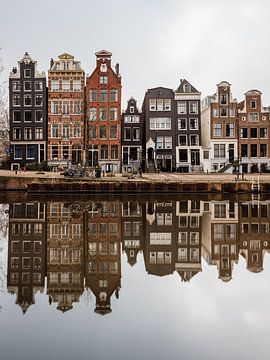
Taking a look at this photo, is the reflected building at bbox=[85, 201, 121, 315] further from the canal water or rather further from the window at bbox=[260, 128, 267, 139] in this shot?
the window at bbox=[260, 128, 267, 139]

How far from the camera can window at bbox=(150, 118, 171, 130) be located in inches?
2985

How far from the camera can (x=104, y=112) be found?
244ft

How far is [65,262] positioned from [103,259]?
4.12ft

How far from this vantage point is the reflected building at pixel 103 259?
34.7 ft

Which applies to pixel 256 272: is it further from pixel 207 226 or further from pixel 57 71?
pixel 57 71

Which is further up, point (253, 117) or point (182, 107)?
point (182, 107)

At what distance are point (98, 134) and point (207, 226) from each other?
53.4 m

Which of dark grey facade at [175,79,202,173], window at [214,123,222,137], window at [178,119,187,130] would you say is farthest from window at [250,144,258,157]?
window at [178,119,187,130]

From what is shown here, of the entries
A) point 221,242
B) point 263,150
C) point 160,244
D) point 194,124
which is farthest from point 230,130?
point 160,244

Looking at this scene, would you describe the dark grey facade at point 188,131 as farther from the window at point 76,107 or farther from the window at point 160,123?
the window at point 76,107

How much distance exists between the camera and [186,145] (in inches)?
2970

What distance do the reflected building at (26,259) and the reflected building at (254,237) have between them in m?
6.18

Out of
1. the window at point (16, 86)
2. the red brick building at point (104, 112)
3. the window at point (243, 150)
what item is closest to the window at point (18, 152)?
the window at point (16, 86)

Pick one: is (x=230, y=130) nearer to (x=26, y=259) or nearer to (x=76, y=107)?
(x=76, y=107)
